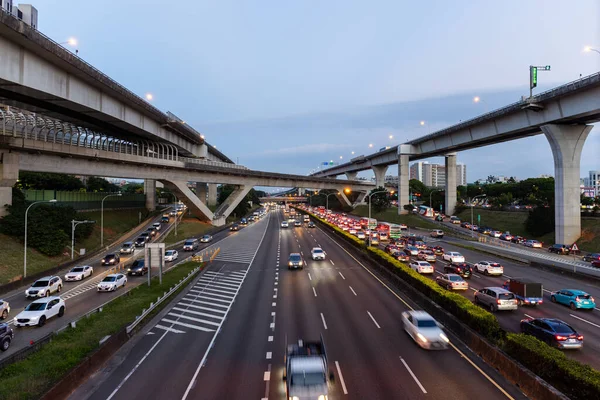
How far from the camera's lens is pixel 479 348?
51.4 ft

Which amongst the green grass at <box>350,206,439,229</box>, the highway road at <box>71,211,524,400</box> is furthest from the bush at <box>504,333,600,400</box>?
the green grass at <box>350,206,439,229</box>

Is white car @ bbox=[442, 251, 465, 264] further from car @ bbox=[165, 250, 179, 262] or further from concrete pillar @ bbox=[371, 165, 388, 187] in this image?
concrete pillar @ bbox=[371, 165, 388, 187]

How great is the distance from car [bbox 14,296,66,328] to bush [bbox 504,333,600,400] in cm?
2428

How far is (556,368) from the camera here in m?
11.6

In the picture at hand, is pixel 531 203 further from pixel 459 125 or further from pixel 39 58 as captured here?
pixel 39 58

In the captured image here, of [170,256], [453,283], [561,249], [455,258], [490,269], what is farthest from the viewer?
[561,249]

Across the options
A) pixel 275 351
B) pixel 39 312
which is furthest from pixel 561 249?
pixel 39 312

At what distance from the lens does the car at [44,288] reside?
26922 mm

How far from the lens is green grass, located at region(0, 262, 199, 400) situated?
12.1 metres

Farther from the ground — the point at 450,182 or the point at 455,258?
the point at 450,182

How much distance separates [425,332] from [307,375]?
772cm

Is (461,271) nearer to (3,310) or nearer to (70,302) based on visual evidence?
(70,302)

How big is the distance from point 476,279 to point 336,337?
64.6 ft

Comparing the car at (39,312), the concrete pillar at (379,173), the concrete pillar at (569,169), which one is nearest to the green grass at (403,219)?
the concrete pillar at (379,173)
